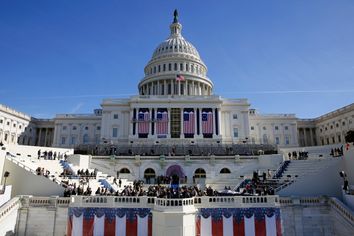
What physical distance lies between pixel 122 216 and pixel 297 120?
8383 centimetres

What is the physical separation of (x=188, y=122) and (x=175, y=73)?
25854 mm

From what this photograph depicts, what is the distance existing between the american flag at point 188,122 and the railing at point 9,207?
49.7m

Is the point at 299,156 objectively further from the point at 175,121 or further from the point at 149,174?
the point at 175,121

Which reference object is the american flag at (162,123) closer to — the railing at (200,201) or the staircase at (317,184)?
the staircase at (317,184)

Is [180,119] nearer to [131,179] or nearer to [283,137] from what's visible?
[131,179]

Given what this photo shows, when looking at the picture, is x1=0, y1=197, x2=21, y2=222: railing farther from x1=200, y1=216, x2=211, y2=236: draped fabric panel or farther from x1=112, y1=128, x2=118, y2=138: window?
x1=112, y1=128, x2=118, y2=138: window

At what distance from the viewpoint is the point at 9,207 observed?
893 inches

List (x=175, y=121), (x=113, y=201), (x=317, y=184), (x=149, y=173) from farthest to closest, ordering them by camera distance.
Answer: (x=175, y=121) → (x=149, y=173) → (x=317, y=184) → (x=113, y=201)

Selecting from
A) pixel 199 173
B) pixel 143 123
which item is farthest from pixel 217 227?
pixel 143 123

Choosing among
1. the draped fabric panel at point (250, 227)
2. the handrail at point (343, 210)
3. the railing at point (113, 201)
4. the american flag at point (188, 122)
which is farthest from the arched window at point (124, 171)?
the handrail at point (343, 210)

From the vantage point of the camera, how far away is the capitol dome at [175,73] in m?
91.0

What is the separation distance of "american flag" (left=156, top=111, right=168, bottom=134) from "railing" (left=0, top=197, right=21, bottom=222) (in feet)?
158

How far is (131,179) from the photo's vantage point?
153 ft

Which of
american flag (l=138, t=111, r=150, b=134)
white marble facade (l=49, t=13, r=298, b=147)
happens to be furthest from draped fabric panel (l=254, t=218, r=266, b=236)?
american flag (l=138, t=111, r=150, b=134)
